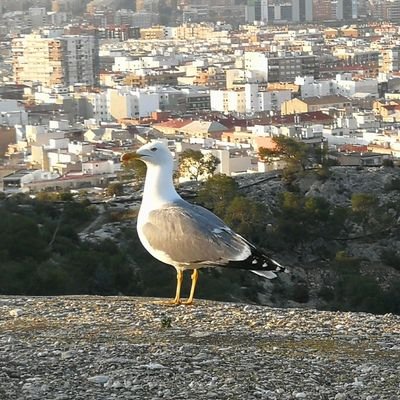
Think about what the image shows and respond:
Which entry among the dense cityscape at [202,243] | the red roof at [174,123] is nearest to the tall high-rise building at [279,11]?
the dense cityscape at [202,243]

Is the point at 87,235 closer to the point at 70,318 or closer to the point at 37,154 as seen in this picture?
the point at 70,318

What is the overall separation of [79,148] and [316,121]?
8992mm

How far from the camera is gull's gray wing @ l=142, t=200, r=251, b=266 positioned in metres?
3.94

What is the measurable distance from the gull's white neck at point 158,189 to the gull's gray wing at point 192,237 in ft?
0.10

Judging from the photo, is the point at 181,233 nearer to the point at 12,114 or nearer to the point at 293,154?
the point at 293,154

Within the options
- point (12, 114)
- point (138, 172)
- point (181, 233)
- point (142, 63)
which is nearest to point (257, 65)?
point (142, 63)

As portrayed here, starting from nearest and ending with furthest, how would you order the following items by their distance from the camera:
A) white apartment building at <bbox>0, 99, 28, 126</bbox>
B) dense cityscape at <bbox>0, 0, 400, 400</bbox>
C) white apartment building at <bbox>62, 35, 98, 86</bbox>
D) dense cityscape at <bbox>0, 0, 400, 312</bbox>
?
dense cityscape at <bbox>0, 0, 400, 400</bbox> < dense cityscape at <bbox>0, 0, 400, 312</bbox> < white apartment building at <bbox>0, 99, 28, 126</bbox> < white apartment building at <bbox>62, 35, 98, 86</bbox>

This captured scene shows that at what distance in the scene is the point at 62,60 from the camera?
57.1 metres

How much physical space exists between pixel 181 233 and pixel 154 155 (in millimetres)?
318

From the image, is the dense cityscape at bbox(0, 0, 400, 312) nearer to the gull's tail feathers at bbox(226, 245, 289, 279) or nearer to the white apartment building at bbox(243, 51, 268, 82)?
the white apartment building at bbox(243, 51, 268, 82)

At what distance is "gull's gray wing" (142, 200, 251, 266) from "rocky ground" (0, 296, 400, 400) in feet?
0.63

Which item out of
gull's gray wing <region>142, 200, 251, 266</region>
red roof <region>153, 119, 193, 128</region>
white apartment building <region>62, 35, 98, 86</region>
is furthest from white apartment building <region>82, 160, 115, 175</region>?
white apartment building <region>62, 35, 98, 86</region>

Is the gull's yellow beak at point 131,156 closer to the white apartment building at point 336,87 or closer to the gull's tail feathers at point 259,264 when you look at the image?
the gull's tail feathers at point 259,264

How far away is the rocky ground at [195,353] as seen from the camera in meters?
2.99
